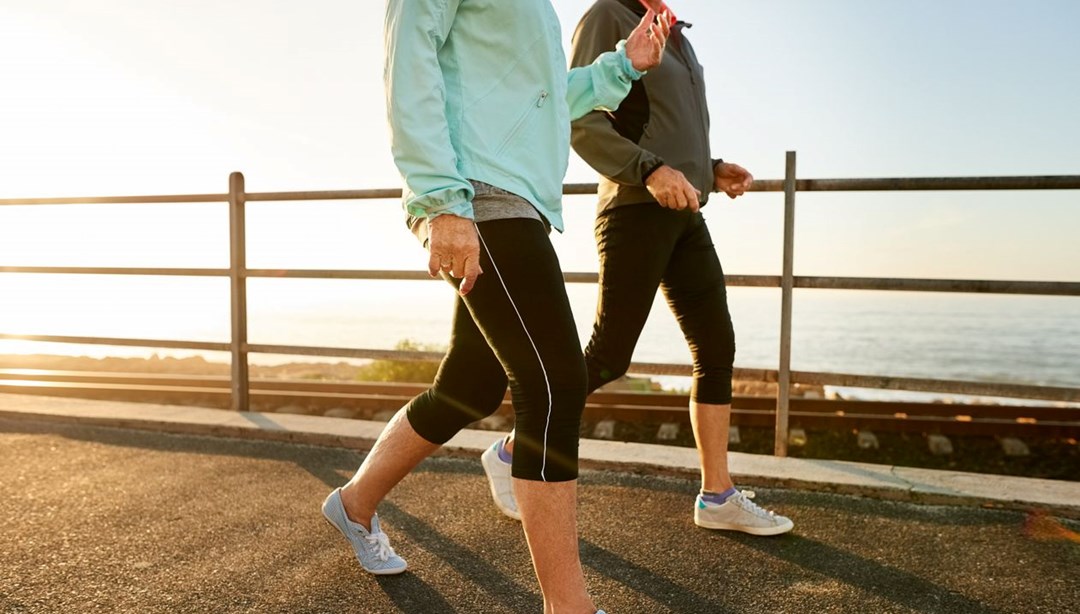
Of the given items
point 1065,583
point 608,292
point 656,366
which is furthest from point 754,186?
point 1065,583

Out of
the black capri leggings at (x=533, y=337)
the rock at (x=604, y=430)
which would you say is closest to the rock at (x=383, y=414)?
the rock at (x=604, y=430)

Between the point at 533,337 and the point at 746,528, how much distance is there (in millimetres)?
1411

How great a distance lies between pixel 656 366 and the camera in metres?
3.88

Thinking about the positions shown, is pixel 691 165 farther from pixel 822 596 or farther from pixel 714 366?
pixel 822 596

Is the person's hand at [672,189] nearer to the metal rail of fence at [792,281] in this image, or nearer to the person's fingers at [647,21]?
the person's fingers at [647,21]

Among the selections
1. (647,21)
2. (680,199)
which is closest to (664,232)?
(680,199)

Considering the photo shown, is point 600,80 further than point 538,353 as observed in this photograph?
Yes

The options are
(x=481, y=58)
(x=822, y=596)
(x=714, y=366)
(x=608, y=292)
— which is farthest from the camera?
(x=714, y=366)

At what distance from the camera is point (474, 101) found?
5.58ft

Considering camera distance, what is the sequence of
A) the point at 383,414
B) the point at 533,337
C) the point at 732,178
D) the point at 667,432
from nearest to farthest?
the point at 533,337 → the point at 732,178 → the point at 667,432 → the point at 383,414

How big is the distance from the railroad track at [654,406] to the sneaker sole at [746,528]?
2.60 m

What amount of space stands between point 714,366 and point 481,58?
4.71 feet

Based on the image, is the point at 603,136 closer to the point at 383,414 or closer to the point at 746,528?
the point at 746,528

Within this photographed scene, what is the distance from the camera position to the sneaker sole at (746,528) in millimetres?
2705
